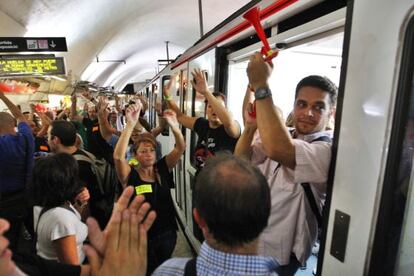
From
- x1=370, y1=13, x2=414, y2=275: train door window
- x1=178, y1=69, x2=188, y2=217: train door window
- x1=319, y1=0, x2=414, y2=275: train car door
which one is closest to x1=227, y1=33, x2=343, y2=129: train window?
x1=178, y1=69, x2=188, y2=217: train door window

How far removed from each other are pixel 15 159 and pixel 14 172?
0.15 metres

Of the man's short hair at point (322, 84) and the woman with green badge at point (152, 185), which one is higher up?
the man's short hair at point (322, 84)

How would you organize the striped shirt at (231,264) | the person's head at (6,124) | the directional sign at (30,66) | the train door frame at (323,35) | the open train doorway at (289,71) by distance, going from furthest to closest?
the directional sign at (30,66)
the person's head at (6,124)
the open train doorway at (289,71)
the train door frame at (323,35)
the striped shirt at (231,264)

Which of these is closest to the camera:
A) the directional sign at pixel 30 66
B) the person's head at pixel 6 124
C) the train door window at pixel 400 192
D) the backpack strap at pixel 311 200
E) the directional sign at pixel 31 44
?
the train door window at pixel 400 192

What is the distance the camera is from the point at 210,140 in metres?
2.78

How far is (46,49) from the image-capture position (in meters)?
6.12

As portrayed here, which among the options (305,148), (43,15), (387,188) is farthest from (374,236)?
(43,15)

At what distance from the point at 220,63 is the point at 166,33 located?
10.5m

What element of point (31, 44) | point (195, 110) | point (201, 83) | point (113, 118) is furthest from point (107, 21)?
point (201, 83)

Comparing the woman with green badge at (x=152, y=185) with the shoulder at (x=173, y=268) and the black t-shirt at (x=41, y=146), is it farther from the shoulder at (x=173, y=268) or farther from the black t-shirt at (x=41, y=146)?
the black t-shirt at (x=41, y=146)

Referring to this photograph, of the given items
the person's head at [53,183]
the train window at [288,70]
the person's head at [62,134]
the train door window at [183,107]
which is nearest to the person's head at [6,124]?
the person's head at [62,134]

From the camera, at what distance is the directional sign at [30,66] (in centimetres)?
722

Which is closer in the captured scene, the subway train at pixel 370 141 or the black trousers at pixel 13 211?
the subway train at pixel 370 141

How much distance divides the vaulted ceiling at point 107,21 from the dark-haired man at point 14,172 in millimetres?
3455
